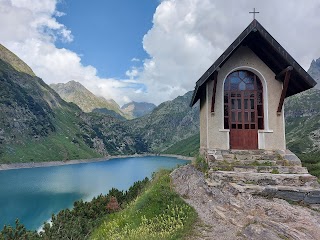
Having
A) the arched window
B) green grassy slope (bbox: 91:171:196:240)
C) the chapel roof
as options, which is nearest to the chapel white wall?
the arched window

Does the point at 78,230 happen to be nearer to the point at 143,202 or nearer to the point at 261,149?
the point at 143,202

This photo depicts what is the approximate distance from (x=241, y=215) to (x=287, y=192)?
3.55 meters

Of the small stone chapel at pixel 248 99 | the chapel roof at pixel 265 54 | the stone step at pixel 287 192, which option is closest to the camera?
the stone step at pixel 287 192

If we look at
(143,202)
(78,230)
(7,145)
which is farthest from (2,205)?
(7,145)

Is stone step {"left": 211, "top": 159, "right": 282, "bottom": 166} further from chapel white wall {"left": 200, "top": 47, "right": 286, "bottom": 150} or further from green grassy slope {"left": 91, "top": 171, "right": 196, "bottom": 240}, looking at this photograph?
green grassy slope {"left": 91, "top": 171, "right": 196, "bottom": 240}

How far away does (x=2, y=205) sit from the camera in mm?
66875

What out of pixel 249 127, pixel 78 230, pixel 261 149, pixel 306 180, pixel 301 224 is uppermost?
pixel 249 127

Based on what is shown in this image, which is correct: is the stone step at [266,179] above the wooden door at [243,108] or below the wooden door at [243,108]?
below

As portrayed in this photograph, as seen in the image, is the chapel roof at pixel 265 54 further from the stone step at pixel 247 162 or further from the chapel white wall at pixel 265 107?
the stone step at pixel 247 162

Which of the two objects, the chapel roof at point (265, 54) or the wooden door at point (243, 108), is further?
the wooden door at point (243, 108)

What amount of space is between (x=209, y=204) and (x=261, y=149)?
6973 millimetres

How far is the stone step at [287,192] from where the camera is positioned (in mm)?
13875

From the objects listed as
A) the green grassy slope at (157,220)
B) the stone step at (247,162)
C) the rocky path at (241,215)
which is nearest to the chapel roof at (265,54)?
the stone step at (247,162)

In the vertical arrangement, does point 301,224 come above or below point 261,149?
below
